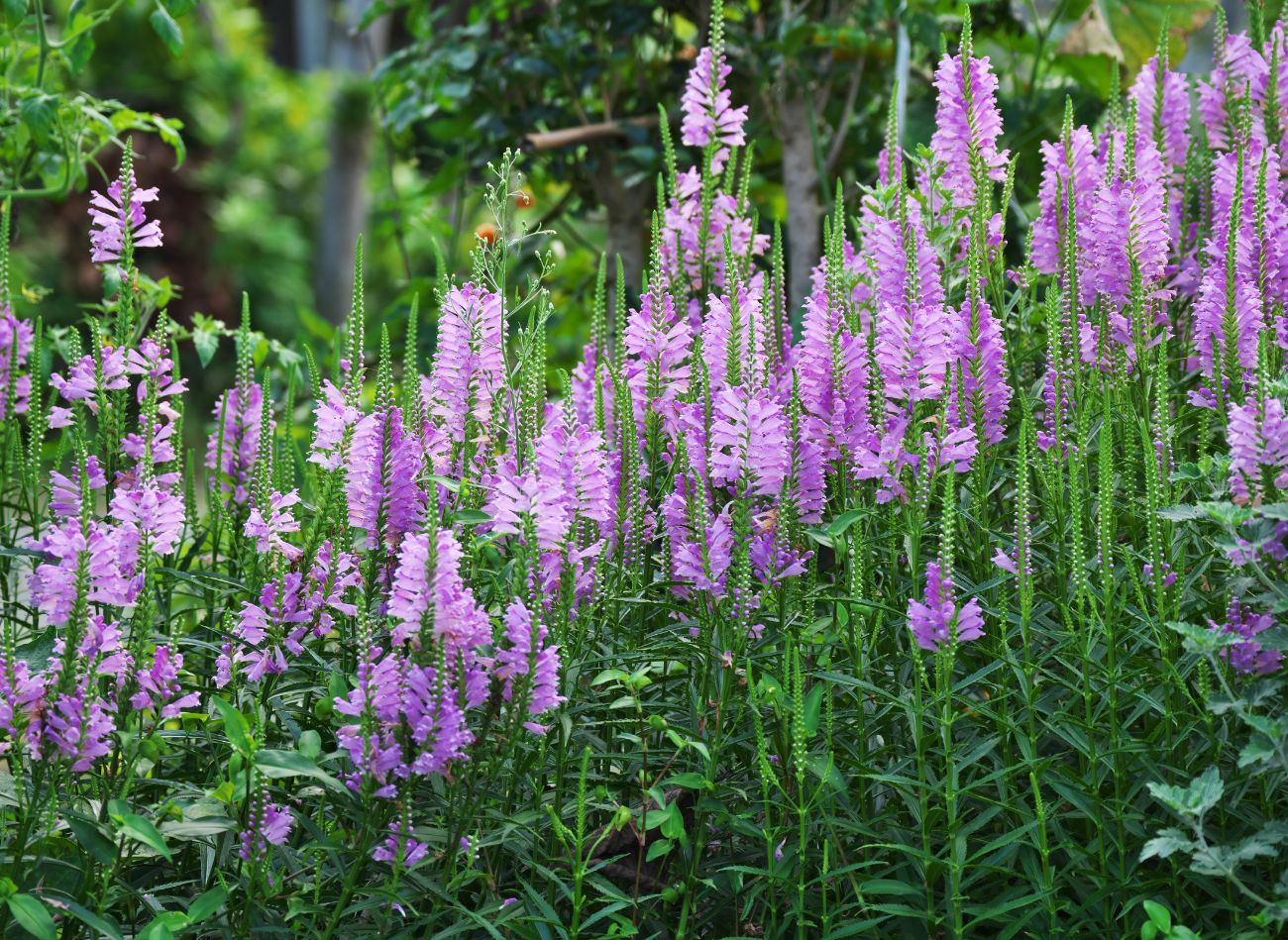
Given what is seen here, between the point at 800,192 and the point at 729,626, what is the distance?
3.06m

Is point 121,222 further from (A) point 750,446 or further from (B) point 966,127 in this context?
(B) point 966,127

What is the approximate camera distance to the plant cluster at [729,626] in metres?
2.13

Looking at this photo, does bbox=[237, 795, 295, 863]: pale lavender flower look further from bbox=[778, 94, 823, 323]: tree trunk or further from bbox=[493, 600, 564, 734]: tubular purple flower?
bbox=[778, 94, 823, 323]: tree trunk

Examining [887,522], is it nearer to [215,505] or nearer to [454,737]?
[454,737]

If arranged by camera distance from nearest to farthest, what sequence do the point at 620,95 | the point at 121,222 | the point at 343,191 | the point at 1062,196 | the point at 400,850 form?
the point at 400,850 → the point at 121,222 → the point at 1062,196 → the point at 620,95 → the point at 343,191

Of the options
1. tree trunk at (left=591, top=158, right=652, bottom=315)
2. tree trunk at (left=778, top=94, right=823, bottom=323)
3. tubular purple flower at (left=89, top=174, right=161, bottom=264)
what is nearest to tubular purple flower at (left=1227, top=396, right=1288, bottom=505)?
tubular purple flower at (left=89, top=174, right=161, bottom=264)

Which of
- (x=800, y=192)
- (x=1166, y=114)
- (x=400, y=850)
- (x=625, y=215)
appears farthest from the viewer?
(x=625, y=215)

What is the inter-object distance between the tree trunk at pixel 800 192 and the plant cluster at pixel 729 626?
197 cm

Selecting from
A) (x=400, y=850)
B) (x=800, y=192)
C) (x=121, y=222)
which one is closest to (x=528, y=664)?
(x=400, y=850)

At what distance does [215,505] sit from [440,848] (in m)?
1.23

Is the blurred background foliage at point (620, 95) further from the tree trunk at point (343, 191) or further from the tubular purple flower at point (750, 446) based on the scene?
the tree trunk at point (343, 191)

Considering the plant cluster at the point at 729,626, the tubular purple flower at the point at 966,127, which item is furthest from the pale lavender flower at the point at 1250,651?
the tubular purple flower at the point at 966,127

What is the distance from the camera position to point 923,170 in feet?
9.38

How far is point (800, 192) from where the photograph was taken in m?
5.14
